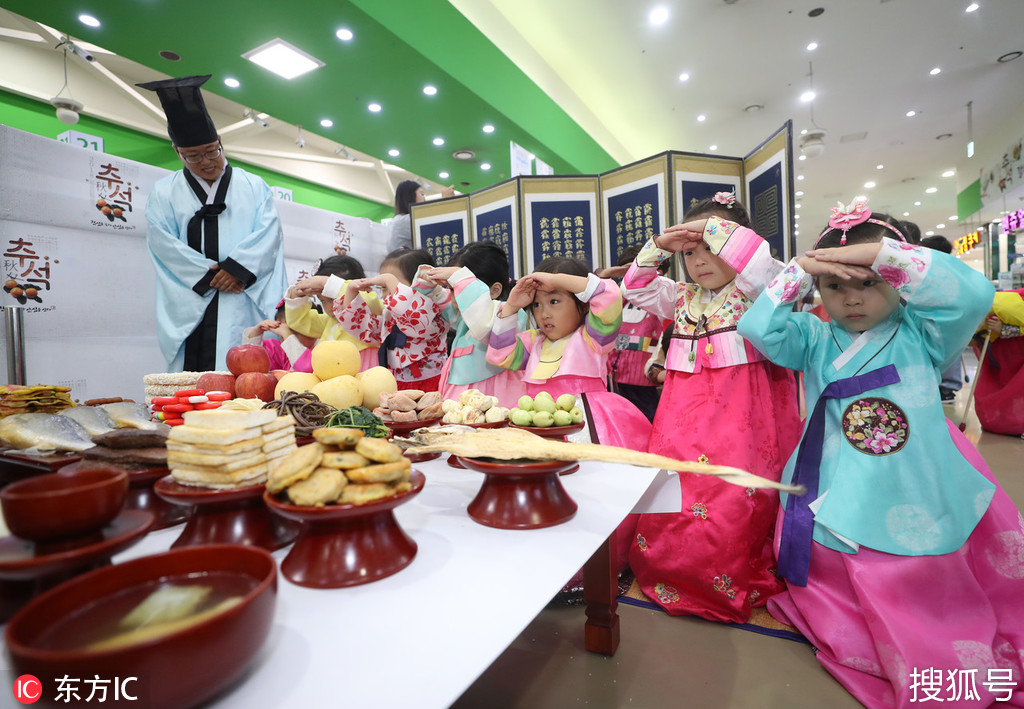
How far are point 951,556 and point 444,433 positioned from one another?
1.44 meters

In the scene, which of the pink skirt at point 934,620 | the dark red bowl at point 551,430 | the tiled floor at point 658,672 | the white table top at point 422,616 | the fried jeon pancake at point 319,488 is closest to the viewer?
the white table top at point 422,616

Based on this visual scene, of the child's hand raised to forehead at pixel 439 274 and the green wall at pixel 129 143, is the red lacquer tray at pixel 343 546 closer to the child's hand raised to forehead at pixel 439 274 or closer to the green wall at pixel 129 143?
the child's hand raised to forehead at pixel 439 274

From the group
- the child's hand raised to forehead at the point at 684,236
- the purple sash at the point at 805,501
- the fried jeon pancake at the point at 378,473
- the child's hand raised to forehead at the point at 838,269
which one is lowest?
the purple sash at the point at 805,501

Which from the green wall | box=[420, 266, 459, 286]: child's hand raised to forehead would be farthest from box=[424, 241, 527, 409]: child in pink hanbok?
the green wall

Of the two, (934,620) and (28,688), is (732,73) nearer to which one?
(934,620)

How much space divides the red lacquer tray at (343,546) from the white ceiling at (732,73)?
553cm

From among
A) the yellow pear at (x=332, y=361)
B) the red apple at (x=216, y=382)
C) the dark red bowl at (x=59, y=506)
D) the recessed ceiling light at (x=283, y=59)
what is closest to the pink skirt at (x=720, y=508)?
the yellow pear at (x=332, y=361)

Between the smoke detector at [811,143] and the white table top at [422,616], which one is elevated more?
the smoke detector at [811,143]

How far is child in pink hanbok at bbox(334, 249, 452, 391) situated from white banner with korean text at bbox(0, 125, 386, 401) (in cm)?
225

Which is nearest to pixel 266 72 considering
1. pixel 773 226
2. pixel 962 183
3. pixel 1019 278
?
pixel 773 226

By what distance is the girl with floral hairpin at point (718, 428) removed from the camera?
5.61ft

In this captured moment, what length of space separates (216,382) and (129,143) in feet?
25.6

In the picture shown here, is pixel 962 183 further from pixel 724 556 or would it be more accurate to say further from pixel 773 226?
pixel 724 556

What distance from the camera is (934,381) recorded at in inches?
57.4
